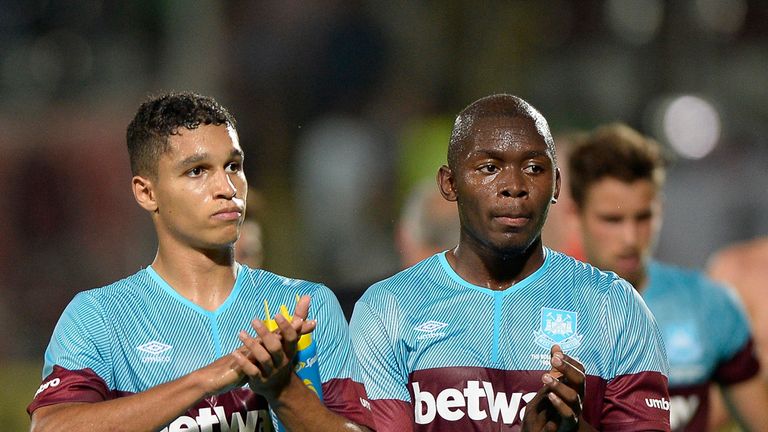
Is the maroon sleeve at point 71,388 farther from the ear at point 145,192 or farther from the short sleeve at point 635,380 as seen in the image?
the short sleeve at point 635,380

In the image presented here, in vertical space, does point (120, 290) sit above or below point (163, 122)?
below

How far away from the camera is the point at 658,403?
401 centimetres

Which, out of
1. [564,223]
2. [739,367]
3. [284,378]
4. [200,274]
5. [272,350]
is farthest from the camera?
[564,223]

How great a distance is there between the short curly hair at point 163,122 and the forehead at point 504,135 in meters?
0.79

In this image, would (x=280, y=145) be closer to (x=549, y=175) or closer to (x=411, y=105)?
(x=411, y=105)

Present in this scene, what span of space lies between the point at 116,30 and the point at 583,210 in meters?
5.68

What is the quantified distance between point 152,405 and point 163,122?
3.07 feet

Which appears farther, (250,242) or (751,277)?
(751,277)

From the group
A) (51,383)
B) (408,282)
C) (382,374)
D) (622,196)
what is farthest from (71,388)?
(622,196)

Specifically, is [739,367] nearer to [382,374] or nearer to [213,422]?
[382,374]

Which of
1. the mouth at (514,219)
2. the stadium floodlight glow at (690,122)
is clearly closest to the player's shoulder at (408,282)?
the mouth at (514,219)

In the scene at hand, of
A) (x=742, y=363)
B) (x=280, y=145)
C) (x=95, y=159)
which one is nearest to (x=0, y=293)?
(x=95, y=159)

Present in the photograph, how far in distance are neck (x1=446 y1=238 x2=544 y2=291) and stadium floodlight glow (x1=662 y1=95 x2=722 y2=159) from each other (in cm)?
780

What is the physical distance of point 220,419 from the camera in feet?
13.0
